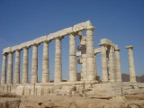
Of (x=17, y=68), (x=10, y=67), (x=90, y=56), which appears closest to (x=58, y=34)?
(x=90, y=56)

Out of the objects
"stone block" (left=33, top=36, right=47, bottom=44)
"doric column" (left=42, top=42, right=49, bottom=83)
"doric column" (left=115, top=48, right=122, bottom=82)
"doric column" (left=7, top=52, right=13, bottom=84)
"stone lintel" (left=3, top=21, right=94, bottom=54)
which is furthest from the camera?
"doric column" (left=7, top=52, right=13, bottom=84)

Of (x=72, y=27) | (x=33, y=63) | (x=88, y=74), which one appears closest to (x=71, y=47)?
(x=72, y=27)

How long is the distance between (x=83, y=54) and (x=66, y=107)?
23.6 metres

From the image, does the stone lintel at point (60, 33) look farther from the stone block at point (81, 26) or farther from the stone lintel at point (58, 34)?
the stone block at point (81, 26)

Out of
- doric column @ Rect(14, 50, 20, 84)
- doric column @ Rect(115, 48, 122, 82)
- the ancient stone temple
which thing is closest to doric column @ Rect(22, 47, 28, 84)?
the ancient stone temple

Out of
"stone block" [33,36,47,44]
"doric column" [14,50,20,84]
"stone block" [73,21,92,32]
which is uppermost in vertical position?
"stone block" [73,21,92,32]

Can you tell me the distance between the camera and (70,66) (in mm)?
27797

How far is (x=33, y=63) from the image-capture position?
33.7m

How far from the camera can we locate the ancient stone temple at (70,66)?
22688 mm

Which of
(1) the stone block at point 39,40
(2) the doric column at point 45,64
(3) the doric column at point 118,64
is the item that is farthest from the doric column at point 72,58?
(3) the doric column at point 118,64

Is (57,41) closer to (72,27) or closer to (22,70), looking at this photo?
(72,27)

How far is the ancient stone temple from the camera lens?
22.7 m

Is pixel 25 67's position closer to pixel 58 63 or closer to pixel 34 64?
pixel 34 64

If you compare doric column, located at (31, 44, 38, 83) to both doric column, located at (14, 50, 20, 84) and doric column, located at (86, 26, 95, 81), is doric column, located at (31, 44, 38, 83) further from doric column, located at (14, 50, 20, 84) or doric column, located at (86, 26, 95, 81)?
doric column, located at (86, 26, 95, 81)
